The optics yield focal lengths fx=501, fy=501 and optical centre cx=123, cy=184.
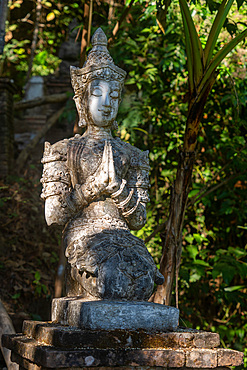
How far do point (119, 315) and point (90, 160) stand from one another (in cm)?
117

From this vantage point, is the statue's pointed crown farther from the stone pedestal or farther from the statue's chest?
the stone pedestal

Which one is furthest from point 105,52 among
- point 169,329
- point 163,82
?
point 163,82

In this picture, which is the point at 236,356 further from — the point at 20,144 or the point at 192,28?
the point at 20,144

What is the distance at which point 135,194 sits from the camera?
3.77 m

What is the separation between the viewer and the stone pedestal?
2658 mm

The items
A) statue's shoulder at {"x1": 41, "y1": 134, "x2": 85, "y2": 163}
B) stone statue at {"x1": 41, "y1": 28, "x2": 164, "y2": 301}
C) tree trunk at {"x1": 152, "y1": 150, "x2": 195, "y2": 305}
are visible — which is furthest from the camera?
tree trunk at {"x1": 152, "y1": 150, "x2": 195, "y2": 305}

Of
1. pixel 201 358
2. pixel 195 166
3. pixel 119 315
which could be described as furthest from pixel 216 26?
pixel 201 358

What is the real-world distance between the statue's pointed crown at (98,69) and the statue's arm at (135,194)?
0.65 m

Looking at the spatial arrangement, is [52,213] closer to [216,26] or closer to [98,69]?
[98,69]

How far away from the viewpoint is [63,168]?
11.9 feet

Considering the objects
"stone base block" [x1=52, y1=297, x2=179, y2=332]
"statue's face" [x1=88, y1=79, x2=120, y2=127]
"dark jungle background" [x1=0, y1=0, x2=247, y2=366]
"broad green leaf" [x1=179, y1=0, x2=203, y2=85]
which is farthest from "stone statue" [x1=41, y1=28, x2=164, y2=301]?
"dark jungle background" [x1=0, y1=0, x2=247, y2=366]

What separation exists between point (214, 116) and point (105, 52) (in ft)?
11.4

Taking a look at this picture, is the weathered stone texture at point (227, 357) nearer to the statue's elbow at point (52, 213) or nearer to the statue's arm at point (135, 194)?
the statue's arm at point (135, 194)

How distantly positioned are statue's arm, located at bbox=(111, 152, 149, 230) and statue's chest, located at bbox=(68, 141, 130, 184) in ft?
0.42
